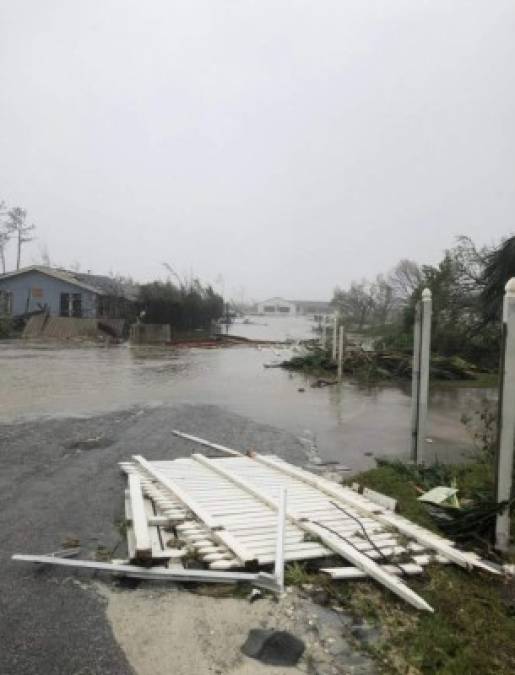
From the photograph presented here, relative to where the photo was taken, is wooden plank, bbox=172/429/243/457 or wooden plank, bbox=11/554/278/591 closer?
wooden plank, bbox=11/554/278/591

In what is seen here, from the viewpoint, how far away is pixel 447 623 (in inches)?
125

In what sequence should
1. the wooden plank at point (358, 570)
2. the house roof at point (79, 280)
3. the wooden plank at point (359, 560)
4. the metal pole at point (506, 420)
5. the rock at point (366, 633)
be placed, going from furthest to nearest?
the house roof at point (79, 280), the metal pole at point (506, 420), the wooden plank at point (358, 570), the wooden plank at point (359, 560), the rock at point (366, 633)

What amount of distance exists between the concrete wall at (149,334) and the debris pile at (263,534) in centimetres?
2585

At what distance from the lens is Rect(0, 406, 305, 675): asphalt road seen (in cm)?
289

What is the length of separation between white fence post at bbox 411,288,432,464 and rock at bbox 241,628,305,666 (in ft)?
13.2

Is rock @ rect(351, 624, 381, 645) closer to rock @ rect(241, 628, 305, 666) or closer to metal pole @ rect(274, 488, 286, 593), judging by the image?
rock @ rect(241, 628, 305, 666)

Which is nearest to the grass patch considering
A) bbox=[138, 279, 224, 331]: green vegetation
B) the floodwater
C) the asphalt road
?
the asphalt road

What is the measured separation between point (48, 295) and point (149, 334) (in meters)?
8.64

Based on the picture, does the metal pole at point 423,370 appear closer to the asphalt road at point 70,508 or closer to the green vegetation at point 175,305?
the asphalt road at point 70,508

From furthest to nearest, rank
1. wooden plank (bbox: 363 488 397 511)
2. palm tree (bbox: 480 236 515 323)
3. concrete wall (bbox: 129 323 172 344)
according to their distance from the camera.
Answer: concrete wall (bbox: 129 323 172 344) → palm tree (bbox: 480 236 515 323) → wooden plank (bbox: 363 488 397 511)

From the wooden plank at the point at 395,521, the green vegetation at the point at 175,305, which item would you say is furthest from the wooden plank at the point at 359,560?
the green vegetation at the point at 175,305

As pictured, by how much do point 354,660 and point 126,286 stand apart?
4247cm

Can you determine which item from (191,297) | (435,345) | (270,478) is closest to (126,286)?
(191,297)

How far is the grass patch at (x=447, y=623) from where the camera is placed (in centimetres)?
281
